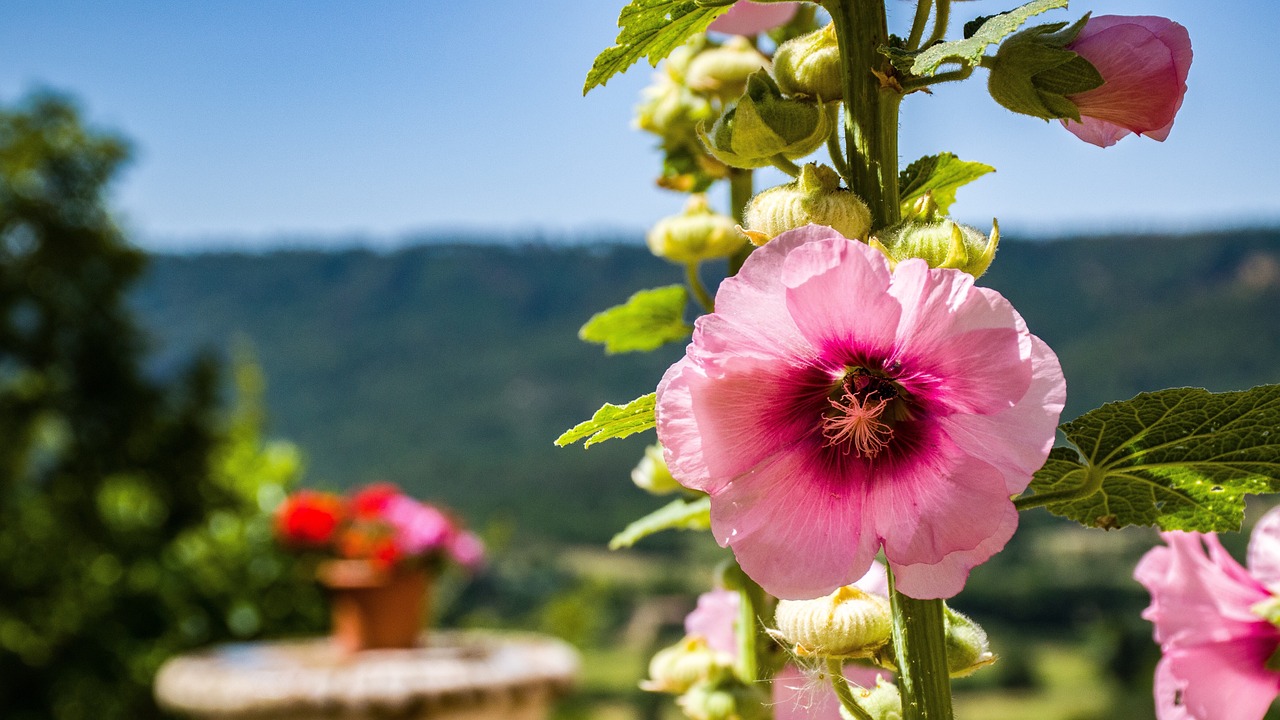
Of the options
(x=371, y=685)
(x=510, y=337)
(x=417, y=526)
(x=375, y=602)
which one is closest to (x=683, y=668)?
(x=371, y=685)

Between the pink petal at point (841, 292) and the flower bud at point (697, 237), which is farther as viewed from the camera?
the flower bud at point (697, 237)

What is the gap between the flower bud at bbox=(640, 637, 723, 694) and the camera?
0.54 meters

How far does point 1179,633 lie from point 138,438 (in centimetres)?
770

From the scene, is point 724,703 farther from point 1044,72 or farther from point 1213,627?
point 1044,72

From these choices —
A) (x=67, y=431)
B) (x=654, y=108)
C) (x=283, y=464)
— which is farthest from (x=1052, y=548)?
(x=654, y=108)

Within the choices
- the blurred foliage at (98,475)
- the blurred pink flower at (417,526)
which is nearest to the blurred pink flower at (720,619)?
the blurred pink flower at (417,526)

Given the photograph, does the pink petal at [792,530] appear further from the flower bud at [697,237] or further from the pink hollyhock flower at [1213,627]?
the flower bud at [697,237]

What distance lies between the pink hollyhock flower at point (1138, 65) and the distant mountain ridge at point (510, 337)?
37.4 ft

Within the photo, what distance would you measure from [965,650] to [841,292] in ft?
0.42

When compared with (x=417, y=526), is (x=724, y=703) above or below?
below

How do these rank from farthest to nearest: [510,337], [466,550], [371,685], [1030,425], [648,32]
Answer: [510,337], [466,550], [371,685], [648,32], [1030,425]

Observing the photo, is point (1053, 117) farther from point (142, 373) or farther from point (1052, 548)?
point (1052, 548)

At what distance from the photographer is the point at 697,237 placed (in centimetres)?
61

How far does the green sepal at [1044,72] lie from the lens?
33 centimetres
